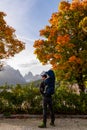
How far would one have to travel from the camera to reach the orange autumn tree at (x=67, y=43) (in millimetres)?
26422

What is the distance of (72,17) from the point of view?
28266 mm

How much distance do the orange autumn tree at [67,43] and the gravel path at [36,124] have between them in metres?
10.7

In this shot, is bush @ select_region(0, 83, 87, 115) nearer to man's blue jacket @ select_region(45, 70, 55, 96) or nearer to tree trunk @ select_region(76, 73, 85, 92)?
man's blue jacket @ select_region(45, 70, 55, 96)

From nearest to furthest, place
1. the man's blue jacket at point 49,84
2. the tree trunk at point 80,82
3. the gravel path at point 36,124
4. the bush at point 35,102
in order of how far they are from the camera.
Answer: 1. the gravel path at point 36,124
2. the man's blue jacket at point 49,84
3. the bush at point 35,102
4. the tree trunk at point 80,82

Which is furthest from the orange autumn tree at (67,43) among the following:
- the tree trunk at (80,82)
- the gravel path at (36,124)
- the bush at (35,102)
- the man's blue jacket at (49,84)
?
the man's blue jacket at (49,84)

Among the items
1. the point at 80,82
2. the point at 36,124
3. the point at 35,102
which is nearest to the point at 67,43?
the point at 80,82

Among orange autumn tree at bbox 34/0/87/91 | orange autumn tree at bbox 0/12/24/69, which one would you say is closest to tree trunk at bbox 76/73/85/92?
orange autumn tree at bbox 34/0/87/91

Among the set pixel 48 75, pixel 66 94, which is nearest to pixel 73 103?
pixel 66 94

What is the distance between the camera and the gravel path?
13.4 metres

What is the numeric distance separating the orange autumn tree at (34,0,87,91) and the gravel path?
420 inches

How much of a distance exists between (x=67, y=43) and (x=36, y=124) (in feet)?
42.5

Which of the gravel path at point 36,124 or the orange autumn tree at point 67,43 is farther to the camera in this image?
the orange autumn tree at point 67,43

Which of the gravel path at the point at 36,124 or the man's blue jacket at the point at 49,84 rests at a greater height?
the man's blue jacket at the point at 49,84

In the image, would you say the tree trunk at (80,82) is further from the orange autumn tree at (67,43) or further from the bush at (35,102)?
the bush at (35,102)
